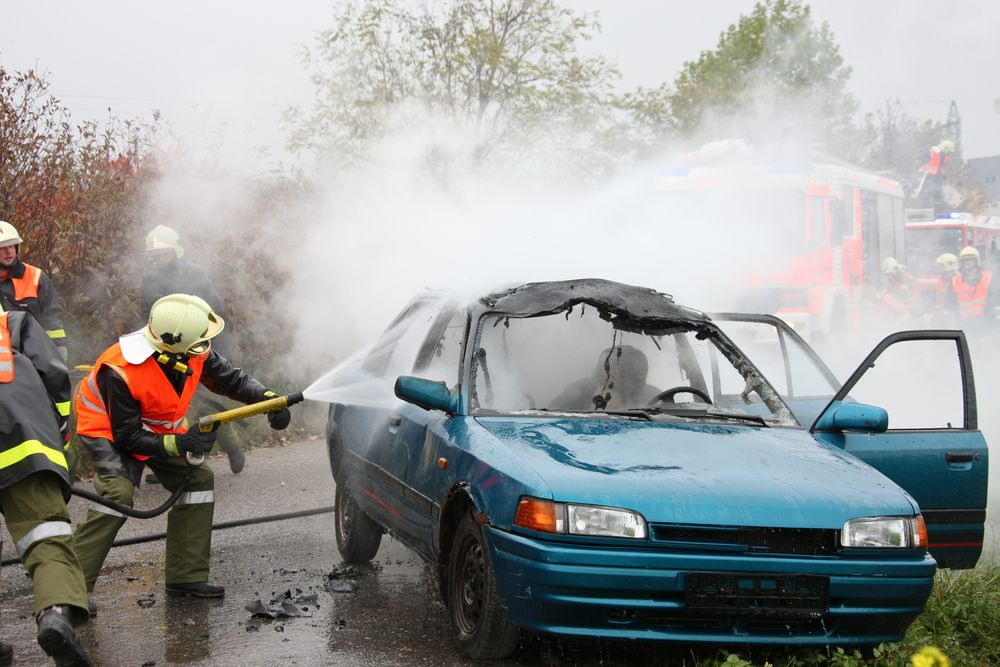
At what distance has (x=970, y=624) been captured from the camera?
5.28 metres

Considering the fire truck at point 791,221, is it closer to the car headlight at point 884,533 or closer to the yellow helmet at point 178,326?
the yellow helmet at point 178,326

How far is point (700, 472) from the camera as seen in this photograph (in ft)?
14.4

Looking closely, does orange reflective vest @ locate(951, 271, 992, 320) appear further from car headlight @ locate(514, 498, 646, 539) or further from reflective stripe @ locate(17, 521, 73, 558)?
reflective stripe @ locate(17, 521, 73, 558)

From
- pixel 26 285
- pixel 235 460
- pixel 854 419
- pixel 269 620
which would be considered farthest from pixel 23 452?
pixel 235 460

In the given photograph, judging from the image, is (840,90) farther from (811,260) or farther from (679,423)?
(679,423)

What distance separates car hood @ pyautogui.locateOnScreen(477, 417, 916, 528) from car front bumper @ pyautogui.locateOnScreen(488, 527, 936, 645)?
0.51 ft

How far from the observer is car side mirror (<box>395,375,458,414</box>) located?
4.94m

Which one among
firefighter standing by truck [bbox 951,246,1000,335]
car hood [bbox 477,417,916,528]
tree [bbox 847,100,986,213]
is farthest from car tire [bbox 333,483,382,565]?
tree [bbox 847,100,986,213]

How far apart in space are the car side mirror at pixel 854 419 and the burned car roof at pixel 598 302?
2.78ft

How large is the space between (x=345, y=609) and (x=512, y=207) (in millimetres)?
7693

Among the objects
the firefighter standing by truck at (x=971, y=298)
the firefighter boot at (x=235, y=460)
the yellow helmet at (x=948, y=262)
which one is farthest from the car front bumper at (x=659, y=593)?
the yellow helmet at (x=948, y=262)

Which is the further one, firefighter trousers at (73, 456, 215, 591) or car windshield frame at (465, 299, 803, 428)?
firefighter trousers at (73, 456, 215, 591)

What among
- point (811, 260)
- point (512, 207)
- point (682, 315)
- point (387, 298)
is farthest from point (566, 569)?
point (811, 260)

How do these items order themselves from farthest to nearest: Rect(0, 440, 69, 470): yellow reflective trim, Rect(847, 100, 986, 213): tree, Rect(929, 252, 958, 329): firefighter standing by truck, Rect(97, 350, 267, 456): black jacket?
Rect(847, 100, 986, 213): tree < Rect(929, 252, 958, 329): firefighter standing by truck < Rect(97, 350, 267, 456): black jacket < Rect(0, 440, 69, 470): yellow reflective trim
